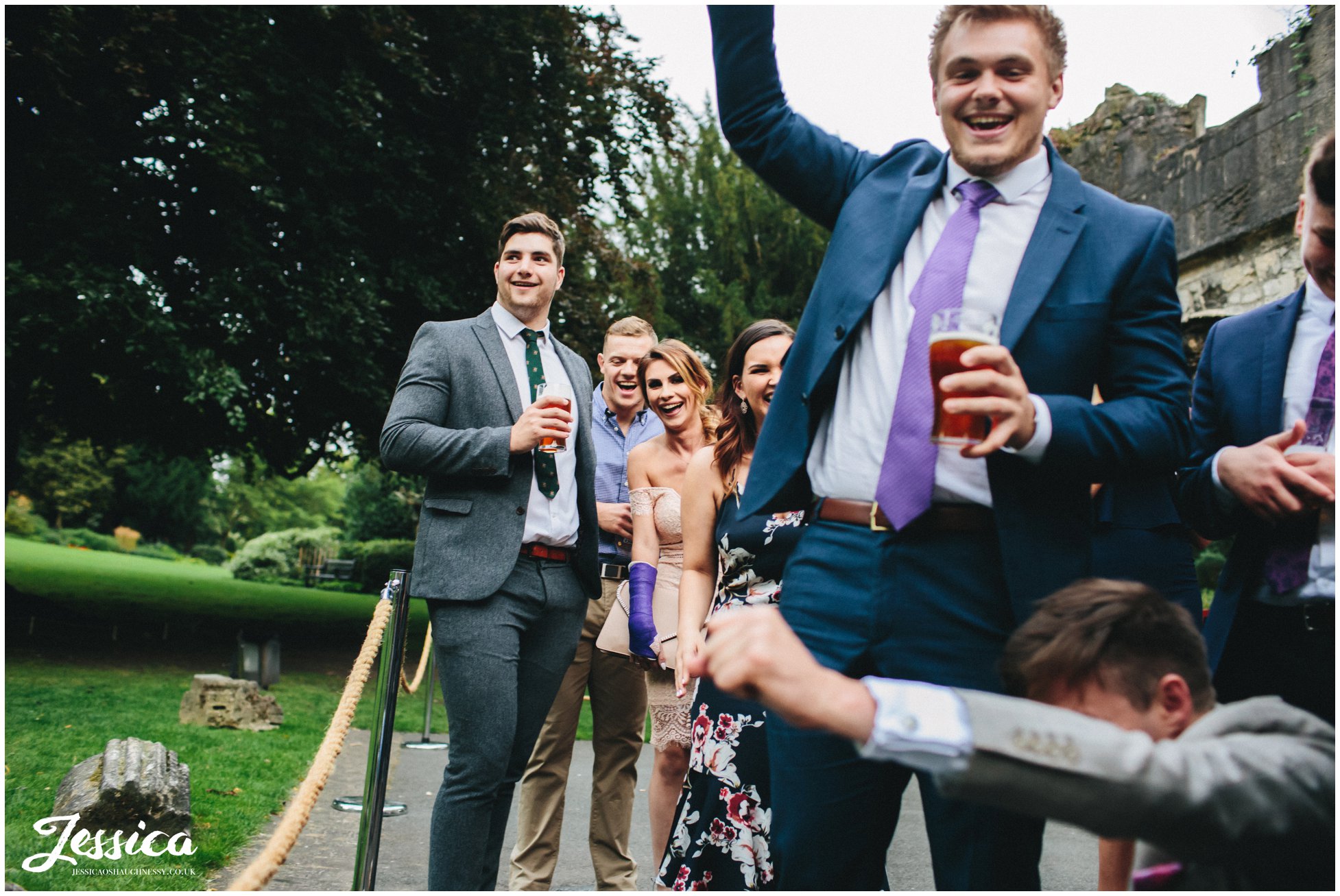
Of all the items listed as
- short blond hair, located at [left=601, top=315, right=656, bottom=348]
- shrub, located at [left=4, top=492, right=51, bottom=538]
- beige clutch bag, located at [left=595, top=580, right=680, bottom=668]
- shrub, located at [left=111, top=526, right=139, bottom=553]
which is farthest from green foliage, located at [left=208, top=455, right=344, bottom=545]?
beige clutch bag, located at [left=595, top=580, right=680, bottom=668]

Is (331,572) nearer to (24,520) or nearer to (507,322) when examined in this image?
(24,520)

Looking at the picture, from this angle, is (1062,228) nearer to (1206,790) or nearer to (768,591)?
(1206,790)

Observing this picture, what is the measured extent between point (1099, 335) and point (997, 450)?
0.32 metres

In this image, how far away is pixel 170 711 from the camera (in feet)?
27.9

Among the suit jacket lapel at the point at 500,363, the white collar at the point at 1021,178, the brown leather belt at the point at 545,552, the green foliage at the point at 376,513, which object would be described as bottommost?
the brown leather belt at the point at 545,552

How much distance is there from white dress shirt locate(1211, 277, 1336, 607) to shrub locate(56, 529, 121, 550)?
56.9 metres

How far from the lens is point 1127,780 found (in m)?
1.31

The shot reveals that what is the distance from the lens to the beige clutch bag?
4.01 meters

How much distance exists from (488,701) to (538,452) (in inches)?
33.4

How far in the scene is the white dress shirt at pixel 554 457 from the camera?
3506mm

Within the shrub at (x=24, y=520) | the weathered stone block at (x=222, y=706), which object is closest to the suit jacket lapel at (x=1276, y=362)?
the weathered stone block at (x=222, y=706)

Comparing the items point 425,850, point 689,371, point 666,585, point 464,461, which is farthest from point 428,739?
point 464,461

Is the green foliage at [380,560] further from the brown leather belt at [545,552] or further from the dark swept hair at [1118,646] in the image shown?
the dark swept hair at [1118,646]

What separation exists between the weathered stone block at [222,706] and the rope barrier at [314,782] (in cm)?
517
